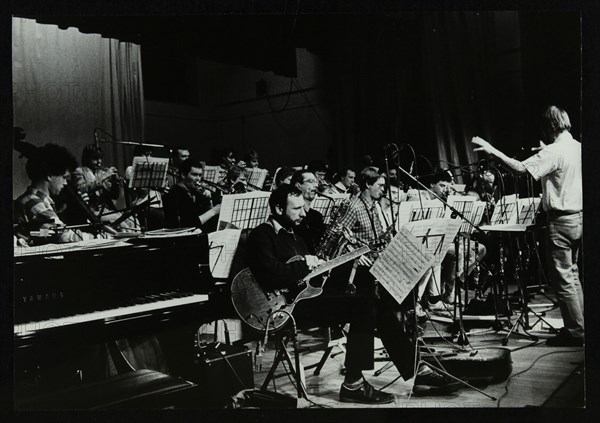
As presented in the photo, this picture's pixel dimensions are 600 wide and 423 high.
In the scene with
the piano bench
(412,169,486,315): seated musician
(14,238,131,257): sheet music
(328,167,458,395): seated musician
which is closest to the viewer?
the piano bench

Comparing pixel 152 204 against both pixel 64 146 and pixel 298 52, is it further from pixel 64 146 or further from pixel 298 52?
pixel 298 52

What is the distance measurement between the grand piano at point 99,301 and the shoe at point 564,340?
6.43ft

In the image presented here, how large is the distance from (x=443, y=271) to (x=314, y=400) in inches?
43.6

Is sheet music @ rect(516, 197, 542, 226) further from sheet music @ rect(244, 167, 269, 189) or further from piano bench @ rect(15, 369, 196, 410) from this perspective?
piano bench @ rect(15, 369, 196, 410)

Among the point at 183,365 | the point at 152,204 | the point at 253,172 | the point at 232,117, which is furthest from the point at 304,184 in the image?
the point at 183,365

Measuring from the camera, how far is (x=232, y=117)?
3428mm

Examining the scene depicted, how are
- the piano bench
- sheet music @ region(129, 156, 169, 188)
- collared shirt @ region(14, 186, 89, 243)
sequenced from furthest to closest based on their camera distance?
sheet music @ region(129, 156, 169, 188)
collared shirt @ region(14, 186, 89, 243)
the piano bench

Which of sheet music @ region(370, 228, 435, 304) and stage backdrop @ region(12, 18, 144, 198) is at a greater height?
stage backdrop @ region(12, 18, 144, 198)

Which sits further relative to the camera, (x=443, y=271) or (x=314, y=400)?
(x=443, y=271)

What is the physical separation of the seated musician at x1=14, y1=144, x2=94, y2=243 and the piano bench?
780 mm

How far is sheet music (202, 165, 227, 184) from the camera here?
3.32 meters

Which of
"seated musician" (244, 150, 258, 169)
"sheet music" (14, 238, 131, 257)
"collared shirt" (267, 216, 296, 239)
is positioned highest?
"seated musician" (244, 150, 258, 169)

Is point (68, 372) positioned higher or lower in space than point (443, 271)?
lower

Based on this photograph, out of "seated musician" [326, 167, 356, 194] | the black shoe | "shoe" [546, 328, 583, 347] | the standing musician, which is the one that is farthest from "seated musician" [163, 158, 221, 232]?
"shoe" [546, 328, 583, 347]
